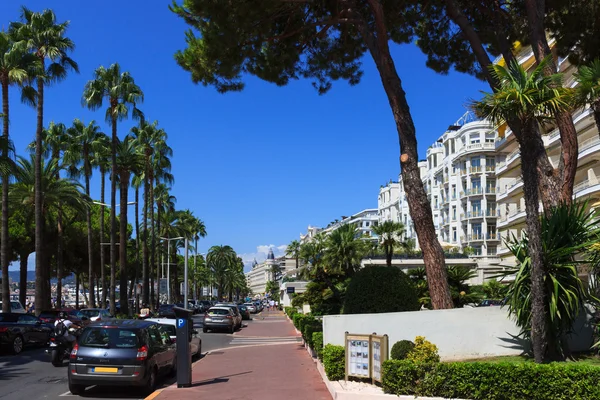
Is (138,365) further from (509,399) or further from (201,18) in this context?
(201,18)

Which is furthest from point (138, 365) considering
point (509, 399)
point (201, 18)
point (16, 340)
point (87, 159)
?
point (87, 159)

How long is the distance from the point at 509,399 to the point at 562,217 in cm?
398

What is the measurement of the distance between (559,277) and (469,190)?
6262 centimetres

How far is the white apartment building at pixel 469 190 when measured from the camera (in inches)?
2781

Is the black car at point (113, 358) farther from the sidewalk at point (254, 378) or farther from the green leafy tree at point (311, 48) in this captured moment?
the green leafy tree at point (311, 48)

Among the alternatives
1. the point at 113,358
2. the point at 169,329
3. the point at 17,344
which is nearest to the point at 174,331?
the point at 169,329

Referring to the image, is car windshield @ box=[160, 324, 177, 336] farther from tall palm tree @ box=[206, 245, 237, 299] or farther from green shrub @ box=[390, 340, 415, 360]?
tall palm tree @ box=[206, 245, 237, 299]

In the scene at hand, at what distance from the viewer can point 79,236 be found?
185ft

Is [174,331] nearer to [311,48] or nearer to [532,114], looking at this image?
[311,48]

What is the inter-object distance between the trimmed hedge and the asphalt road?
5.61m

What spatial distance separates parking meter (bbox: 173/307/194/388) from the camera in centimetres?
1277

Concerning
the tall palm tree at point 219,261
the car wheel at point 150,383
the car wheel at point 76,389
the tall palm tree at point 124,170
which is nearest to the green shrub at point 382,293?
the car wheel at point 150,383

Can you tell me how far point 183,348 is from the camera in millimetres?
12750

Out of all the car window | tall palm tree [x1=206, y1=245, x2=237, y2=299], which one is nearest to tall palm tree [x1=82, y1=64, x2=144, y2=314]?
the car window
